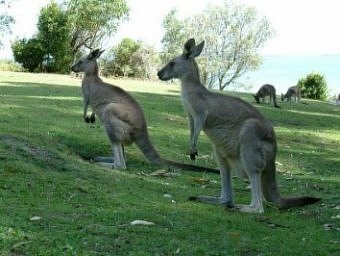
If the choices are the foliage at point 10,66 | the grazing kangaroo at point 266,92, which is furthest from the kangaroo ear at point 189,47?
the foliage at point 10,66

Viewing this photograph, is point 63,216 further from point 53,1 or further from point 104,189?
point 53,1

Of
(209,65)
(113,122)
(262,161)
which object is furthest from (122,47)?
(262,161)

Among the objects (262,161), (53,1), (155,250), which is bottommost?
(155,250)

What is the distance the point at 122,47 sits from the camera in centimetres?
4097

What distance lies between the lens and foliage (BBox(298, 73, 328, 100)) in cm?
3956

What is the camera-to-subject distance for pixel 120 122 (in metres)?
8.61

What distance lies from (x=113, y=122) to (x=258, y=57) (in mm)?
51377

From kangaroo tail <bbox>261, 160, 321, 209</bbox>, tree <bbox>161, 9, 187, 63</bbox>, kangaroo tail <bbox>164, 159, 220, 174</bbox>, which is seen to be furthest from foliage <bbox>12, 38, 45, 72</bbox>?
kangaroo tail <bbox>261, 160, 321, 209</bbox>

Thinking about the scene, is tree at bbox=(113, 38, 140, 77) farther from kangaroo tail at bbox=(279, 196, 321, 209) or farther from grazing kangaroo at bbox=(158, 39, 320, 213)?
kangaroo tail at bbox=(279, 196, 321, 209)

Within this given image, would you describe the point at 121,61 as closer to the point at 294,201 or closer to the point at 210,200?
the point at 210,200

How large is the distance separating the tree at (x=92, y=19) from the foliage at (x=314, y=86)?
1373cm

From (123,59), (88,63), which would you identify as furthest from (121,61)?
(88,63)

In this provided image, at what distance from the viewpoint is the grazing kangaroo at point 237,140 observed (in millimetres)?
6168

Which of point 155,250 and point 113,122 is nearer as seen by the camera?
point 155,250
